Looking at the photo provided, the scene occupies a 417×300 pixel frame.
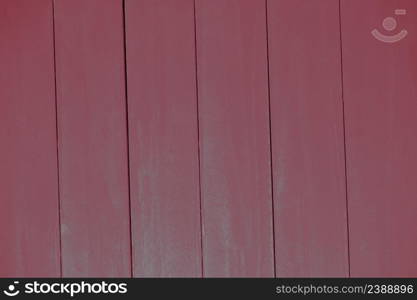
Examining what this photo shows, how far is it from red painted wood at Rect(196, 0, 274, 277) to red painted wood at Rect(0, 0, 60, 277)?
0.65 metres

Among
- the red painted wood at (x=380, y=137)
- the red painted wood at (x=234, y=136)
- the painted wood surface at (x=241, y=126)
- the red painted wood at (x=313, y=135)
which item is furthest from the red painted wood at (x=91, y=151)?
the red painted wood at (x=380, y=137)

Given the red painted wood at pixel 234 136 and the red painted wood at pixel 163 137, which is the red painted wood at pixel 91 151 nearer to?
the red painted wood at pixel 163 137

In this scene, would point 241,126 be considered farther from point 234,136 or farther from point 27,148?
point 27,148

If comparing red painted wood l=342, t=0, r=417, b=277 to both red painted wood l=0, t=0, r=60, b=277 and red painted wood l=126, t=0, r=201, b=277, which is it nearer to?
red painted wood l=126, t=0, r=201, b=277

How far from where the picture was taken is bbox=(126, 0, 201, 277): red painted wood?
4.95 metres

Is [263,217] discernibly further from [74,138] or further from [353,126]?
[74,138]

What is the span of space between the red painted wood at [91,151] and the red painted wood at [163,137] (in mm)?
56

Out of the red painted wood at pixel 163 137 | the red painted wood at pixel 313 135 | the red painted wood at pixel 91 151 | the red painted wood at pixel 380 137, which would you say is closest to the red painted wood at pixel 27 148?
the red painted wood at pixel 91 151

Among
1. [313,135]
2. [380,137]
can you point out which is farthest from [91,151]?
[380,137]

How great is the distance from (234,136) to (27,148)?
0.88m

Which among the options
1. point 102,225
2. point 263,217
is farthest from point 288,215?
point 102,225

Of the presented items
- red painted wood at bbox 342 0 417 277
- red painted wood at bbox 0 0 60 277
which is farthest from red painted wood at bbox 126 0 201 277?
red painted wood at bbox 342 0 417 277

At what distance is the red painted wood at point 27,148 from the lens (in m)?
→ 4.93

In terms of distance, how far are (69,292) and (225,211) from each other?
75 cm
